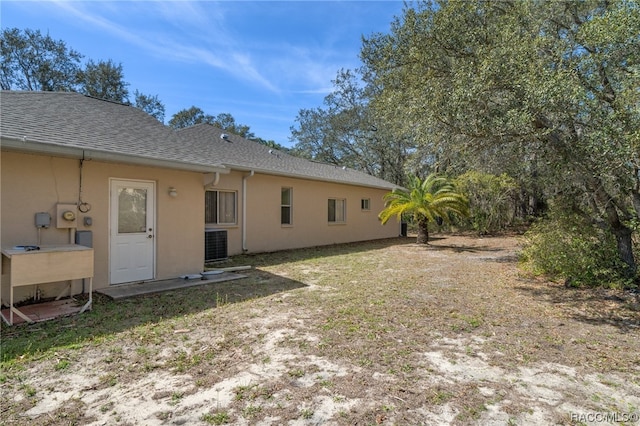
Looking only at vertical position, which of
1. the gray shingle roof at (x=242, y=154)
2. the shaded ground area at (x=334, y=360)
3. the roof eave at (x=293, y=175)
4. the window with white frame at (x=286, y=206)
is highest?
the gray shingle roof at (x=242, y=154)

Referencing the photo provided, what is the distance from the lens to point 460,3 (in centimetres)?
664

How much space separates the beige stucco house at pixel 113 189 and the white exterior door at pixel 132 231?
18 mm

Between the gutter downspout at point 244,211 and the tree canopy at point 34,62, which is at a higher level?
the tree canopy at point 34,62

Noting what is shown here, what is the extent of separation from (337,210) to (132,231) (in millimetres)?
9368

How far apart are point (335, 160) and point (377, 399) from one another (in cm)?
2843

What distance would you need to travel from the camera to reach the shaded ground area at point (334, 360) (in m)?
2.66

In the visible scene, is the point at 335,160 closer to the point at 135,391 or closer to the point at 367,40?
the point at 367,40

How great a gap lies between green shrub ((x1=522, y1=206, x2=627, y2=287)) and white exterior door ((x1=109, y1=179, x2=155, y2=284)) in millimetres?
8217

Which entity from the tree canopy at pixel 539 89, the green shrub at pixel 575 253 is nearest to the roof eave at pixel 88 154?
the tree canopy at pixel 539 89

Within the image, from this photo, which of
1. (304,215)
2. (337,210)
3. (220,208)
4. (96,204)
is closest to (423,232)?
(337,210)

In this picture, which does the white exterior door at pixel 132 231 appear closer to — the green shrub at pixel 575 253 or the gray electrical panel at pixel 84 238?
the gray electrical panel at pixel 84 238

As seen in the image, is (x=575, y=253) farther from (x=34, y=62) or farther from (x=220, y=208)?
(x=34, y=62)

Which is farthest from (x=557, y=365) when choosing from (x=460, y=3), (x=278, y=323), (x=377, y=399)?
(x=460, y=3)

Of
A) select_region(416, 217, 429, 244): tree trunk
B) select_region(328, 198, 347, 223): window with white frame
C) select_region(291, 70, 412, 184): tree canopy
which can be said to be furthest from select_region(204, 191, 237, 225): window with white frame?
select_region(291, 70, 412, 184): tree canopy
